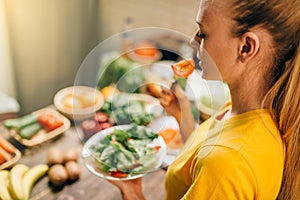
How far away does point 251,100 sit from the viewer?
56cm

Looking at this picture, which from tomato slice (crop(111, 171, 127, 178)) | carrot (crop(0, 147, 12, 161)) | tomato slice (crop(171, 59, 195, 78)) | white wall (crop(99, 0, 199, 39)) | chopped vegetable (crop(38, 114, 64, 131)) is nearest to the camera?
tomato slice (crop(171, 59, 195, 78))

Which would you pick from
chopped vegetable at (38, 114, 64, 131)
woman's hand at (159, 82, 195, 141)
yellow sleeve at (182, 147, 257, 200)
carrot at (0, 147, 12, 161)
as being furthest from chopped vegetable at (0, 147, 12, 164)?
yellow sleeve at (182, 147, 257, 200)

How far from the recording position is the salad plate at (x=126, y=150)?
0.76 m

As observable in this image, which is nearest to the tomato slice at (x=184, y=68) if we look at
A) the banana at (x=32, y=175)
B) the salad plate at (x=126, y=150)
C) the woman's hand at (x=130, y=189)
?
the salad plate at (x=126, y=150)

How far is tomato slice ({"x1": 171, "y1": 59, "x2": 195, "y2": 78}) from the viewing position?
0.65 meters

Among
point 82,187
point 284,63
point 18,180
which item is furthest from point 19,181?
point 284,63

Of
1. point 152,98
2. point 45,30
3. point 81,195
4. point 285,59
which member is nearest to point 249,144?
point 285,59

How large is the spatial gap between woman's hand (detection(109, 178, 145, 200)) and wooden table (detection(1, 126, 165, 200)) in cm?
8

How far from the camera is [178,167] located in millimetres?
616

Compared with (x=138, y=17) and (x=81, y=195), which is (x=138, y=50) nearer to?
(x=81, y=195)

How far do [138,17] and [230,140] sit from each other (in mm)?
733

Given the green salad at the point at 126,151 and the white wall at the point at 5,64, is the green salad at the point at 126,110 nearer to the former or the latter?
the green salad at the point at 126,151

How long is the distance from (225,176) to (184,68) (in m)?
0.24

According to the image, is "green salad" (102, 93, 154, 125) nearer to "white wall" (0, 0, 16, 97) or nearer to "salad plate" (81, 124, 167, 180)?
"salad plate" (81, 124, 167, 180)
